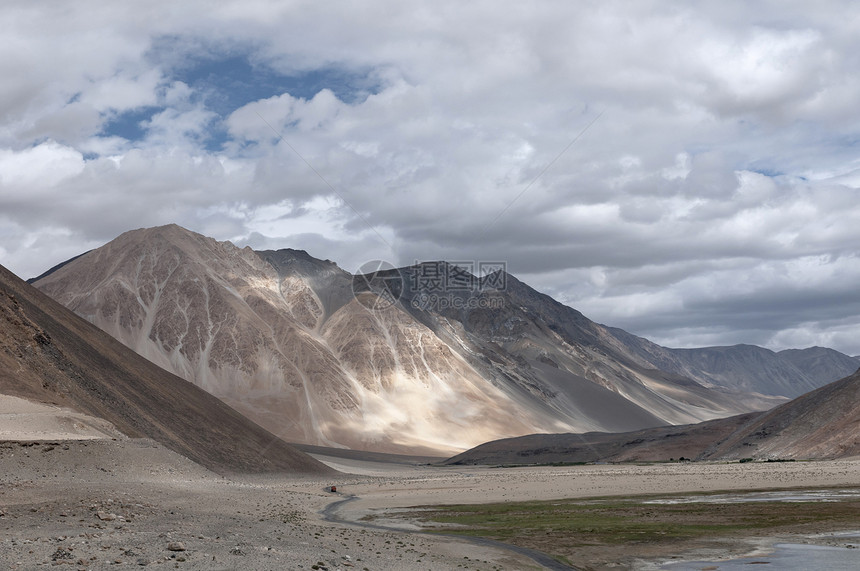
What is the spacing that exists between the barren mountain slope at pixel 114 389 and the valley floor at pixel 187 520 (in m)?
A: 11.9

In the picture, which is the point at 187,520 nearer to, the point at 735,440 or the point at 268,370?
the point at 735,440

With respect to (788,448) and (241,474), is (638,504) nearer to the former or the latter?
(241,474)

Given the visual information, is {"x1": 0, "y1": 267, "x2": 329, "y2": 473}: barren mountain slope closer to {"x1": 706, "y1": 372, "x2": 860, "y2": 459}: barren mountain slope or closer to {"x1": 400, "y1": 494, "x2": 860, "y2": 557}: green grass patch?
{"x1": 400, "y1": 494, "x2": 860, "y2": 557}: green grass patch

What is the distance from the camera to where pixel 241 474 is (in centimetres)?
7175

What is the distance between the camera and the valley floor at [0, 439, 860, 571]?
2153cm

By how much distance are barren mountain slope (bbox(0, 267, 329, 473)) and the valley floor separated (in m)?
11.9

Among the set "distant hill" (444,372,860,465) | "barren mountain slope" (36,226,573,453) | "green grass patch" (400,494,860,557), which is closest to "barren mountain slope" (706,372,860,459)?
"distant hill" (444,372,860,465)

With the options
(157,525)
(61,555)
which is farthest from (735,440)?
(61,555)

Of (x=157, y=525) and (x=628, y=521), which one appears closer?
(x=157, y=525)

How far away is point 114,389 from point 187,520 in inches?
1591

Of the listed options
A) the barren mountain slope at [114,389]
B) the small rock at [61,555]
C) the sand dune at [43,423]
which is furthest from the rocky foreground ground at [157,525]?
the barren mountain slope at [114,389]

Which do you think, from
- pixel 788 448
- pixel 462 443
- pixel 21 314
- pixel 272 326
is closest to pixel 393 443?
pixel 462 443

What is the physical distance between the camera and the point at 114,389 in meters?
67.1

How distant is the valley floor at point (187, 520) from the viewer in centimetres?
2153
